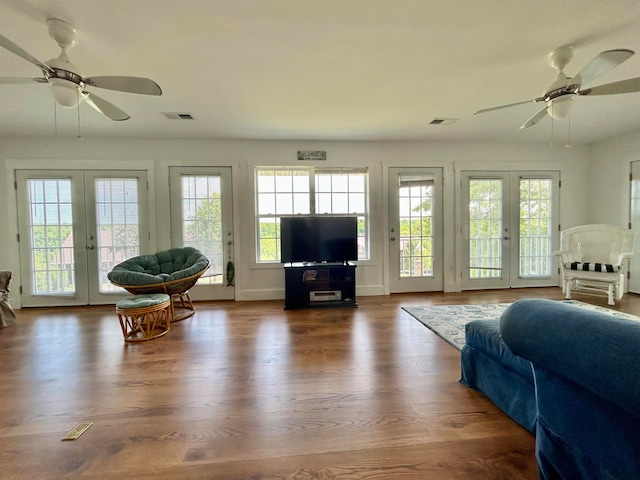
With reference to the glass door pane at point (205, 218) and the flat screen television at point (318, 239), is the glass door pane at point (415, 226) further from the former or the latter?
the glass door pane at point (205, 218)

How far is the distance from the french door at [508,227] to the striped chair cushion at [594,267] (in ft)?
2.69

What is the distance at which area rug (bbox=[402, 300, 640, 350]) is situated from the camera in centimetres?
289

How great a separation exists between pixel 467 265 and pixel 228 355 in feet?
13.3

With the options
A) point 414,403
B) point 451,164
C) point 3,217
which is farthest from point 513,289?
point 3,217

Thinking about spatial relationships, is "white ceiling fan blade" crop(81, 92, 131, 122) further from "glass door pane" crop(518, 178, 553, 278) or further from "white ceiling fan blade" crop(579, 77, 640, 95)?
"glass door pane" crop(518, 178, 553, 278)

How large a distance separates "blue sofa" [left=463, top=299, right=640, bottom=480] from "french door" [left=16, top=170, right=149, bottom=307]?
4.73 metres

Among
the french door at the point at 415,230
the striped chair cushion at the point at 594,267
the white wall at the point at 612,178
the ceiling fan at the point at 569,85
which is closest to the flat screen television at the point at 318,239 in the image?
the french door at the point at 415,230

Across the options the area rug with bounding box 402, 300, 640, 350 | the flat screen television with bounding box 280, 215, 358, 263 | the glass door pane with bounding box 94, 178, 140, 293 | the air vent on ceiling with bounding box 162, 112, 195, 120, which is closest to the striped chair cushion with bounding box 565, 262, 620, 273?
the area rug with bounding box 402, 300, 640, 350

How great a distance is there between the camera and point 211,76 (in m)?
2.48

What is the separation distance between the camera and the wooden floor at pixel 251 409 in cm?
138

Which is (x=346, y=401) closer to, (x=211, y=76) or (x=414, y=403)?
(x=414, y=403)

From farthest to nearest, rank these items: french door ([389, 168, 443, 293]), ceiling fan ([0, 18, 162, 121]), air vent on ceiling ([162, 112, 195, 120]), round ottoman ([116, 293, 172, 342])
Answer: french door ([389, 168, 443, 293]) < air vent on ceiling ([162, 112, 195, 120]) < round ottoman ([116, 293, 172, 342]) < ceiling fan ([0, 18, 162, 121])

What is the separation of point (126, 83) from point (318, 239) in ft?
9.05

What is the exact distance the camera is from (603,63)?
Answer: 6.02 feet
